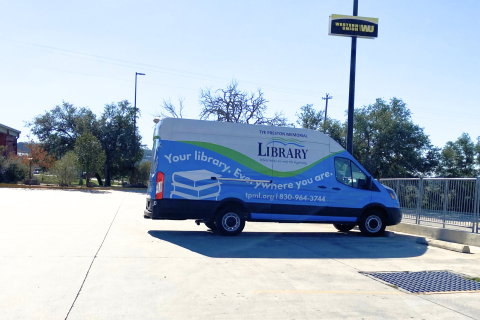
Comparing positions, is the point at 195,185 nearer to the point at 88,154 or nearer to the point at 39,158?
the point at 88,154

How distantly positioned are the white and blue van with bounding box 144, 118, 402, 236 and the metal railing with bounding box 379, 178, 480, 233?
118cm

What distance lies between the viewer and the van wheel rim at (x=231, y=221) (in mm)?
11633

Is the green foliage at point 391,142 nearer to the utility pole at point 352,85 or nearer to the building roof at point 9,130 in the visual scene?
the utility pole at point 352,85

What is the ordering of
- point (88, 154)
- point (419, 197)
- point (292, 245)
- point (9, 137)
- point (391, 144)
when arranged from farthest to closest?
point (9, 137) → point (88, 154) → point (391, 144) → point (419, 197) → point (292, 245)

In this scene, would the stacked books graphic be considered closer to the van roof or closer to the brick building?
the van roof

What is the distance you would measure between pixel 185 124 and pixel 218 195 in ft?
6.54

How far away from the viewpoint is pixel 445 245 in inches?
457

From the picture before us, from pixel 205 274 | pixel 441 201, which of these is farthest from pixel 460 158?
pixel 205 274

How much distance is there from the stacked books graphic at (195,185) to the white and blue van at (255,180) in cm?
3

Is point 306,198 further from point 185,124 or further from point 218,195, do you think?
point 185,124

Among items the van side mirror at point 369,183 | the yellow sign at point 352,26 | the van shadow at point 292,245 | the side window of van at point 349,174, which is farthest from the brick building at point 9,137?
the van side mirror at point 369,183

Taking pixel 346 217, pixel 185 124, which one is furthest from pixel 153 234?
pixel 346 217

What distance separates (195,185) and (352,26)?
27.4 ft

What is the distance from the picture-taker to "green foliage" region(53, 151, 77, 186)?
35062 millimetres
